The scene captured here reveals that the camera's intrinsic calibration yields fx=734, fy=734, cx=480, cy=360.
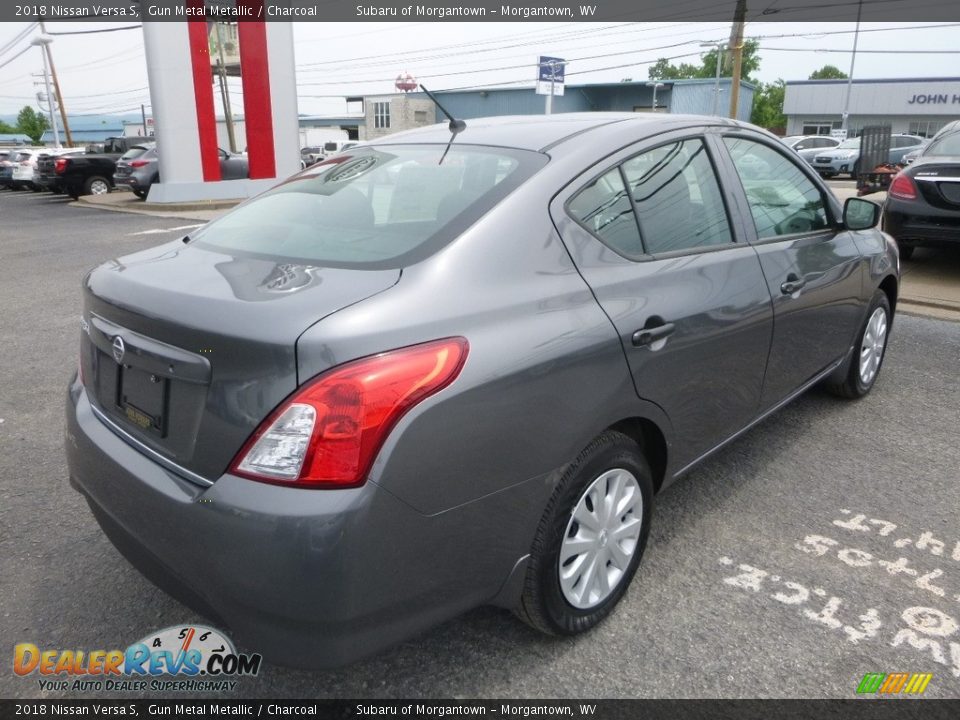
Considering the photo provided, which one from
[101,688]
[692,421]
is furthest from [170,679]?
[692,421]

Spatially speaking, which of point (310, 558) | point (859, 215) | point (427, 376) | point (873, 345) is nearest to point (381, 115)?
point (873, 345)

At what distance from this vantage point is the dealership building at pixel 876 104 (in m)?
52.3

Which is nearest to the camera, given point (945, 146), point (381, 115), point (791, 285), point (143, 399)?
point (143, 399)

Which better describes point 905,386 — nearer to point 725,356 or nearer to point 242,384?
point 725,356

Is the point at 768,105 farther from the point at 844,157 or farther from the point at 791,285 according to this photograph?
the point at 791,285

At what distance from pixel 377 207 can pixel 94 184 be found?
2308 centimetres

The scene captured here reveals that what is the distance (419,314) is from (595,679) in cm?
123

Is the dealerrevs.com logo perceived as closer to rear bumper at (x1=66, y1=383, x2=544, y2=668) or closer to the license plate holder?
rear bumper at (x1=66, y1=383, x2=544, y2=668)

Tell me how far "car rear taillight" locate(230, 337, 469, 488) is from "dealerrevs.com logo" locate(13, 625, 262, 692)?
3.00ft

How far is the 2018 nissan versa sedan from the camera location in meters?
1.67

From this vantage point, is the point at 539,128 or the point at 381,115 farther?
the point at 381,115

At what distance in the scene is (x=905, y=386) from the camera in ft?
15.3

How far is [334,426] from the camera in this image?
1.65 metres

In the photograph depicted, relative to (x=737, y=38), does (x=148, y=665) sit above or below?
below
